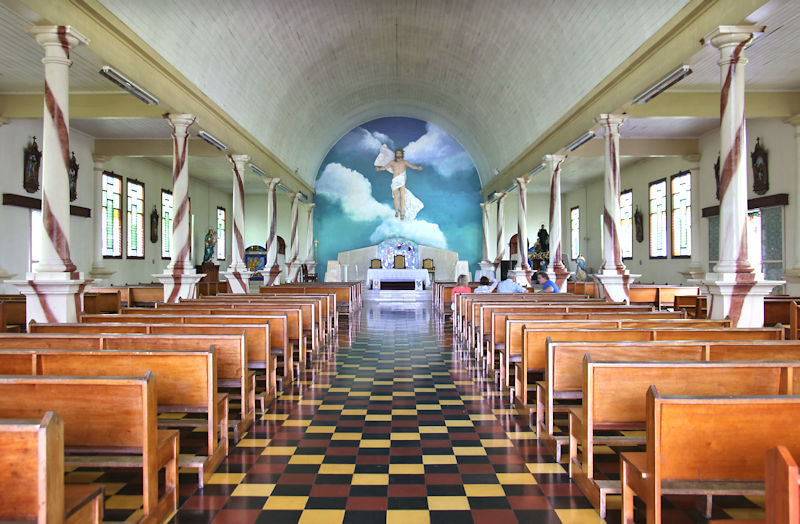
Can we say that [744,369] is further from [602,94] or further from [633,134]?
[633,134]

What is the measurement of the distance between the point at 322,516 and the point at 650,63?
9.39 m

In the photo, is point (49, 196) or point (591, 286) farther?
point (591, 286)

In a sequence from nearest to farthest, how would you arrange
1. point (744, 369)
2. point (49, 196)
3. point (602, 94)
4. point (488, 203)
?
point (744, 369)
point (49, 196)
point (602, 94)
point (488, 203)

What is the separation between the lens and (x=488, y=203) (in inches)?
995

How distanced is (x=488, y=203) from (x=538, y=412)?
21319mm

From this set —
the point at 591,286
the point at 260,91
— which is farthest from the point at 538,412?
the point at 260,91

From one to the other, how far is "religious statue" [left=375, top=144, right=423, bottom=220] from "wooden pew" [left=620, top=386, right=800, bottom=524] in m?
24.0

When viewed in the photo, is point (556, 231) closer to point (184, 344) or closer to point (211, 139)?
point (211, 139)

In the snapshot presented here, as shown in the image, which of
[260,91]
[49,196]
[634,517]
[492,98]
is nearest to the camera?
[634,517]

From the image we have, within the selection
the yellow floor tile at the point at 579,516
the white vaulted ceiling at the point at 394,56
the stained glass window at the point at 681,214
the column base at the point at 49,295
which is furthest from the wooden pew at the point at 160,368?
the stained glass window at the point at 681,214

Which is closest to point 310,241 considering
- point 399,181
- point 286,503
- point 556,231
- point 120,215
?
point 399,181

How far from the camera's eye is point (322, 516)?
3.06 meters

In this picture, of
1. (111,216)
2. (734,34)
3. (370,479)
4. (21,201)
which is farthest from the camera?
(111,216)

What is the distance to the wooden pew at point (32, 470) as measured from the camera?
76.6 inches
